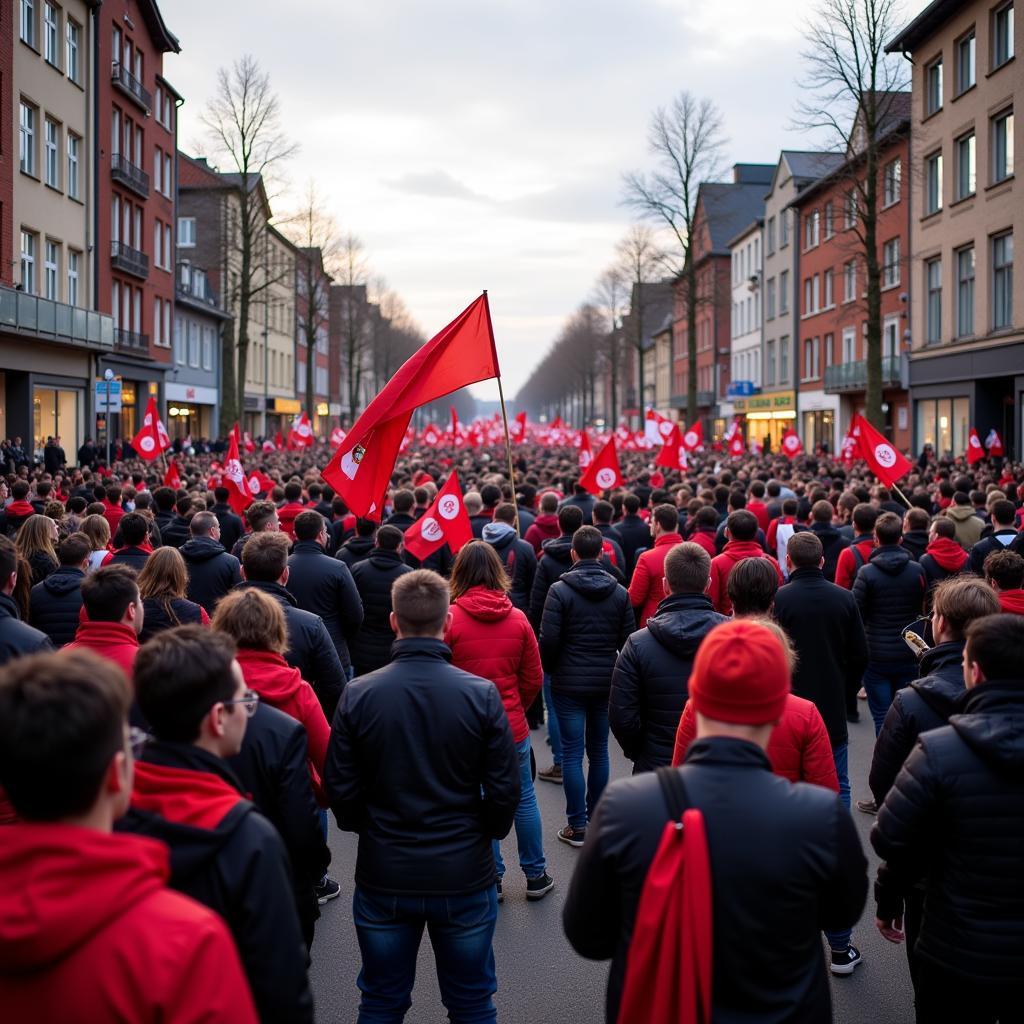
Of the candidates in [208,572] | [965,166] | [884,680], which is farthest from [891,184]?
[208,572]

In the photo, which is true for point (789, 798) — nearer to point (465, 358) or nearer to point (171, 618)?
point (171, 618)

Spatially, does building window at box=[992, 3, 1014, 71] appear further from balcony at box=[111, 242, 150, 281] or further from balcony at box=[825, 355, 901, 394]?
balcony at box=[111, 242, 150, 281]

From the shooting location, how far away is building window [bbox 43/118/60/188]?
3319 centimetres

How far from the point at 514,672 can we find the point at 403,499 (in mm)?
4615

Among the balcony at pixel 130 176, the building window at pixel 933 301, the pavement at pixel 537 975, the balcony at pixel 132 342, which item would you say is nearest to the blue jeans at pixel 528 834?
the pavement at pixel 537 975

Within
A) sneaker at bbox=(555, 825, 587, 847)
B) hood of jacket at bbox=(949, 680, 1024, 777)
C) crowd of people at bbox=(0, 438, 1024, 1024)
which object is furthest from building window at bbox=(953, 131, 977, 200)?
hood of jacket at bbox=(949, 680, 1024, 777)

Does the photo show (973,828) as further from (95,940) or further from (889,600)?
(889,600)

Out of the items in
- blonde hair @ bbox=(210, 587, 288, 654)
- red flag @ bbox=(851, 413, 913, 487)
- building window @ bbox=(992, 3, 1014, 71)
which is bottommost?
blonde hair @ bbox=(210, 587, 288, 654)

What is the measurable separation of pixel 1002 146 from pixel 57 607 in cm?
2987

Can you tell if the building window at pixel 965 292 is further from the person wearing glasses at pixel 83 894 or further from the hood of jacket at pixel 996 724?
the person wearing glasses at pixel 83 894

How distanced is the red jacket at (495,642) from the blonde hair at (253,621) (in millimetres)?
1735

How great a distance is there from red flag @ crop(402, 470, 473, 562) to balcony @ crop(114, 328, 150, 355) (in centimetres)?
3240

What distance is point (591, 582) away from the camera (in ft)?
22.6

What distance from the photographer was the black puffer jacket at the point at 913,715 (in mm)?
4109
